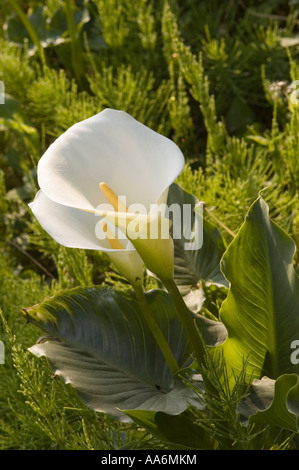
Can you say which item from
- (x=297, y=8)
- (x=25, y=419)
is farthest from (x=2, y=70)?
(x=25, y=419)

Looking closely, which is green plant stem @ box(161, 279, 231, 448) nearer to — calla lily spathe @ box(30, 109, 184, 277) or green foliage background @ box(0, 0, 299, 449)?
calla lily spathe @ box(30, 109, 184, 277)

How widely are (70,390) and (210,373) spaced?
26cm

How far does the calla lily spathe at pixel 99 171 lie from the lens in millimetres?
677

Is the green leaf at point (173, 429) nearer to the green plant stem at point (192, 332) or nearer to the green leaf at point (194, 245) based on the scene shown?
the green plant stem at point (192, 332)

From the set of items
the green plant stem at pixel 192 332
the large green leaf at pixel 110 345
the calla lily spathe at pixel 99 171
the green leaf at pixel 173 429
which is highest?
the calla lily spathe at pixel 99 171

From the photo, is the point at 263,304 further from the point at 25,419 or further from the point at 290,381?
the point at 25,419

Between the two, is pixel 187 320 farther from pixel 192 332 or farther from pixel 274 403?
pixel 274 403

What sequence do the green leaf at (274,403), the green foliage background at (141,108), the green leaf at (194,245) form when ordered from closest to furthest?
the green leaf at (274,403) < the green leaf at (194,245) < the green foliage background at (141,108)

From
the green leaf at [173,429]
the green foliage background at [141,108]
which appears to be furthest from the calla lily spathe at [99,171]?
the green foliage background at [141,108]

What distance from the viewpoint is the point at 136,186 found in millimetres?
742

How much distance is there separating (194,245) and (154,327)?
246 millimetres

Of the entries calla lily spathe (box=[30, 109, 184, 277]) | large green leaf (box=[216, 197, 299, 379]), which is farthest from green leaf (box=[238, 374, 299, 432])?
calla lily spathe (box=[30, 109, 184, 277])

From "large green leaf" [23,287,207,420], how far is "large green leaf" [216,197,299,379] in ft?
0.30

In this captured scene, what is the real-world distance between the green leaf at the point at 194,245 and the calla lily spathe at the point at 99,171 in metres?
0.22
